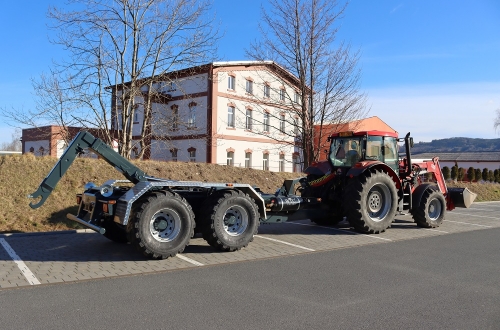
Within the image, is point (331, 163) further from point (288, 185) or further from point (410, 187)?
point (410, 187)

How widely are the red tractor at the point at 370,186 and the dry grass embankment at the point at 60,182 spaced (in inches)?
234

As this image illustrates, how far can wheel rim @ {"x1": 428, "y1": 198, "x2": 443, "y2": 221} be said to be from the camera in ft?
42.0

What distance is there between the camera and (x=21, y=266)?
7312 millimetres

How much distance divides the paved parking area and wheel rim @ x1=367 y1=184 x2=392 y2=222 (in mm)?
496

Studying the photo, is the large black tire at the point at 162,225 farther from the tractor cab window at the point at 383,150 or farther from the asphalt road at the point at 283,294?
the tractor cab window at the point at 383,150

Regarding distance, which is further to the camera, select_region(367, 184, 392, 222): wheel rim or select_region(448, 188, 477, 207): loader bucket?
select_region(448, 188, 477, 207): loader bucket

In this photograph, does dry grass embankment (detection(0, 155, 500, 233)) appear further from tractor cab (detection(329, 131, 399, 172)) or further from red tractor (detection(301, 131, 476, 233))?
tractor cab (detection(329, 131, 399, 172))

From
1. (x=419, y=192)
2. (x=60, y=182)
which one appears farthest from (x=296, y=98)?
(x=60, y=182)

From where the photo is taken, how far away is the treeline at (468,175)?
3209 cm

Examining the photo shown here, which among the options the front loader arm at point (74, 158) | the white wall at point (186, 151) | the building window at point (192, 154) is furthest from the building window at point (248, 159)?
the front loader arm at point (74, 158)

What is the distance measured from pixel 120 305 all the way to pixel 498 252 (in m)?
7.69

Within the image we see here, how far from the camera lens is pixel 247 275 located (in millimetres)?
6984

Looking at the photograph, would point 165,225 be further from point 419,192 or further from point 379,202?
point 419,192

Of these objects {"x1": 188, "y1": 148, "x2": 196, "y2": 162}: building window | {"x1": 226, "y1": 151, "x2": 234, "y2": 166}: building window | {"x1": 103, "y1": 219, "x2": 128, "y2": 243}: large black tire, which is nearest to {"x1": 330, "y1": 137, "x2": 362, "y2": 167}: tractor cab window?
{"x1": 103, "y1": 219, "x2": 128, "y2": 243}: large black tire
